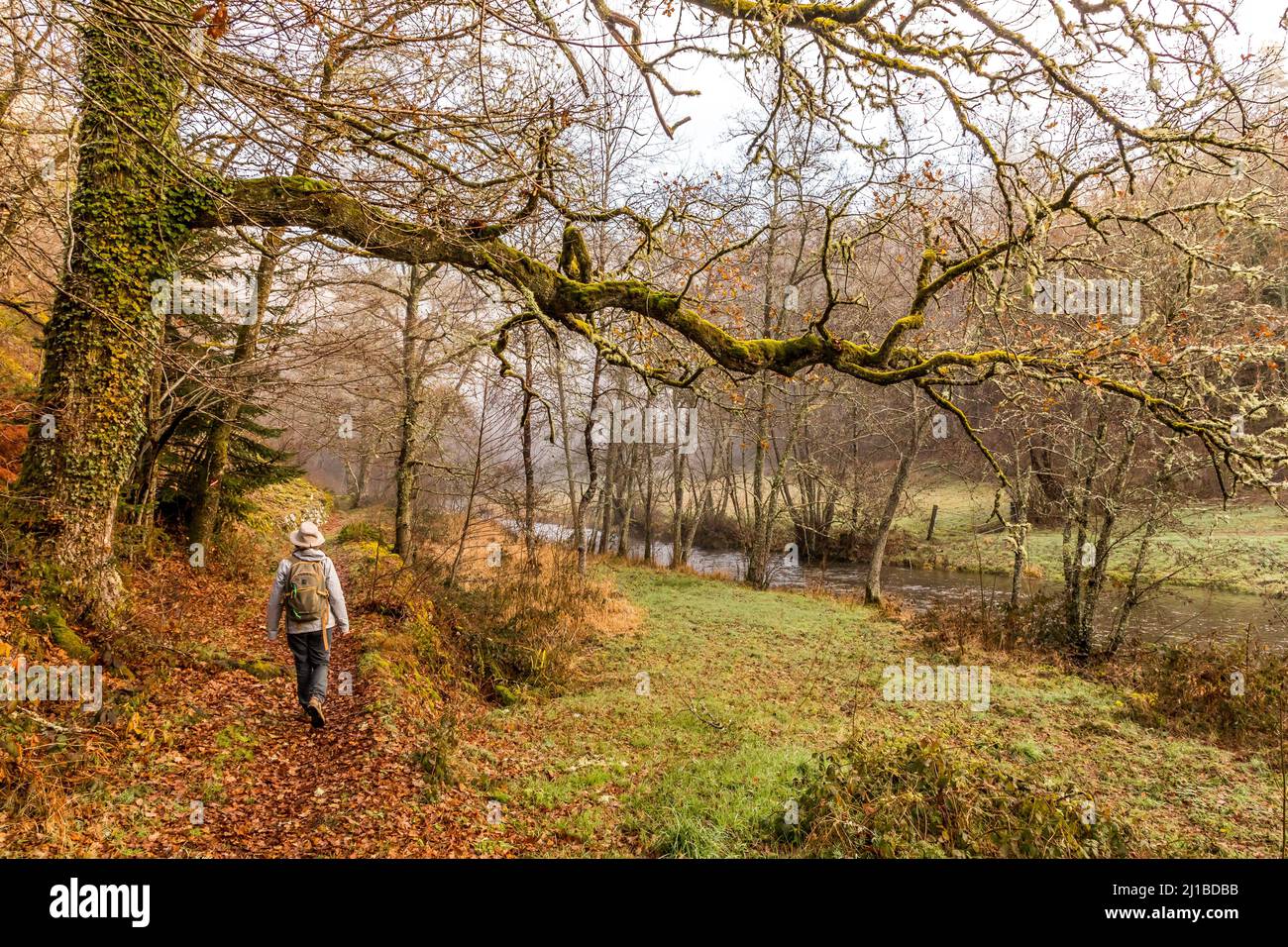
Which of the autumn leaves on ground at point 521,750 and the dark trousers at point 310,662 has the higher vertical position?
the dark trousers at point 310,662

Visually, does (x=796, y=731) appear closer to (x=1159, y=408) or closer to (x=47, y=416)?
(x=1159, y=408)

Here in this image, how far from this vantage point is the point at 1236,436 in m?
6.09

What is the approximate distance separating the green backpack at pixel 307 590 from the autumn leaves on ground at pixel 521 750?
1.02 meters

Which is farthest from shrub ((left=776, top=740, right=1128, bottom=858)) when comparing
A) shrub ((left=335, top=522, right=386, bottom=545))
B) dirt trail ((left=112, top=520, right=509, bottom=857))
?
shrub ((left=335, top=522, right=386, bottom=545))

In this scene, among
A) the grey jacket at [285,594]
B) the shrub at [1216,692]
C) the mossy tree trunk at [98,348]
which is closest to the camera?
the mossy tree trunk at [98,348]

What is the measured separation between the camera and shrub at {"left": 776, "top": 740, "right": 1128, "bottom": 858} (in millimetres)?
4543

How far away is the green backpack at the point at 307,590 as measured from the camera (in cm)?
568

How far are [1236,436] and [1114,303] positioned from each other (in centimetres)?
456

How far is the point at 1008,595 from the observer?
16.5 metres

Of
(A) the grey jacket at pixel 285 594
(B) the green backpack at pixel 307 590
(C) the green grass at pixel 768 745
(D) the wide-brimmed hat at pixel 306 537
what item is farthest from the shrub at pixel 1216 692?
(D) the wide-brimmed hat at pixel 306 537

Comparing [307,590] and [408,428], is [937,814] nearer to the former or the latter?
[307,590]

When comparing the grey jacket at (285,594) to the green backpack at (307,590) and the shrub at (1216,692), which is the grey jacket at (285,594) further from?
the shrub at (1216,692)

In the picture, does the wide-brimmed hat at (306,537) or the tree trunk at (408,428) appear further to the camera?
the tree trunk at (408,428)
